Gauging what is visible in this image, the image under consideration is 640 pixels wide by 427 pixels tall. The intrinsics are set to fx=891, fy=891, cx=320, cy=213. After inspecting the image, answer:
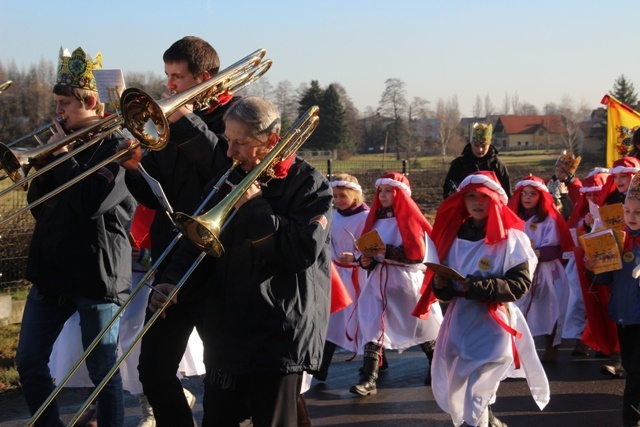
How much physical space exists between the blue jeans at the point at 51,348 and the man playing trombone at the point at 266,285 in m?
0.97

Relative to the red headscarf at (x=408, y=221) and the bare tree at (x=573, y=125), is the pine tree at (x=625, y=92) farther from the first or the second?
the red headscarf at (x=408, y=221)

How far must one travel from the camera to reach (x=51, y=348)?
15.5 ft

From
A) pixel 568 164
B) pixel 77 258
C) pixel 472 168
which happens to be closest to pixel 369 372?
pixel 77 258

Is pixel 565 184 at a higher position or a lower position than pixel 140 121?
lower

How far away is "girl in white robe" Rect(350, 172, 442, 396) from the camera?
725 cm

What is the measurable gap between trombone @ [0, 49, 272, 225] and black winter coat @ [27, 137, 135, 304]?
10.9 inches

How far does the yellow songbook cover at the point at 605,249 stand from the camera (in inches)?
243

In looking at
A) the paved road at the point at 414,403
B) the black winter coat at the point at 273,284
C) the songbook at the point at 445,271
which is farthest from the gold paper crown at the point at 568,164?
the black winter coat at the point at 273,284

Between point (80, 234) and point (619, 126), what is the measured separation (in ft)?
28.2

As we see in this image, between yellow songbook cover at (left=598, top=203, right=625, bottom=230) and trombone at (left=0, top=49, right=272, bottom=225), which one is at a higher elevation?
trombone at (left=0, top=49, right=272, bottom=225)

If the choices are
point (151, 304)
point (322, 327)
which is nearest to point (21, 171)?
point (151, 304)

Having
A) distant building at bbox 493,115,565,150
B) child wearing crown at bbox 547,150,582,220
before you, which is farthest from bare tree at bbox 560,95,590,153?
child wearing crown at bbox 547,150,582,220

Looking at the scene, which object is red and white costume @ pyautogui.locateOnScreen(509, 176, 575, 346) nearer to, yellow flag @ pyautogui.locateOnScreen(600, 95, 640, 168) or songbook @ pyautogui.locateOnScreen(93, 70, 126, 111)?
yellow flag @ pyautogui.locateOnScreen(600, 95, 640, 168)

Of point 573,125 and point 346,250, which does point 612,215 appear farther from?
point 573,125
